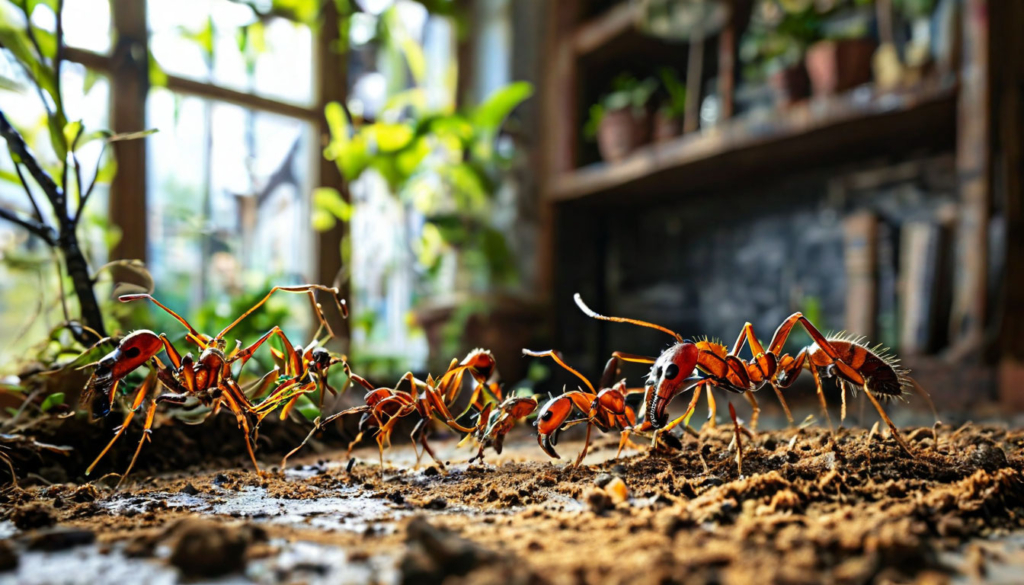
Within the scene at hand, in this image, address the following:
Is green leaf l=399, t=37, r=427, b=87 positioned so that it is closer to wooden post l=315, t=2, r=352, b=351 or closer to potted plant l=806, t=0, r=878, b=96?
wooden post l=315, t=2, r=352, b=351

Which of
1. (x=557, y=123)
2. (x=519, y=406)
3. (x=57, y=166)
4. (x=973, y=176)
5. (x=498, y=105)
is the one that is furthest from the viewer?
(x=557, y=123)

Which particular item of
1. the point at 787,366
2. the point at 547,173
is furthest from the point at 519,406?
the point at 547,173

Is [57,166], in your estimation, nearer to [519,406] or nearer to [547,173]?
[519,406]

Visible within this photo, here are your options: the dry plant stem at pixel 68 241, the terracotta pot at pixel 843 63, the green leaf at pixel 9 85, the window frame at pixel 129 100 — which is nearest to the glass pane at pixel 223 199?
the window frame at pixel 129 100

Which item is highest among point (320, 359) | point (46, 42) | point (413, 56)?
point (413, 56)

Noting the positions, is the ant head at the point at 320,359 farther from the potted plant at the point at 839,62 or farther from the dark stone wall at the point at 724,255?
the dark stone wall at the point at 724,255

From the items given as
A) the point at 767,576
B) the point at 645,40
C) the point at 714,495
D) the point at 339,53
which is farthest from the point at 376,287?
the point at 767,576

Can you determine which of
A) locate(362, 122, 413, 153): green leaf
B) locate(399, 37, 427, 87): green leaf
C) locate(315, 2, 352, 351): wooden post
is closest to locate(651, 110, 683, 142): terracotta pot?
locate(362, 122, 413, 153): green leaf

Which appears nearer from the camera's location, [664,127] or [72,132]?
[72,132]
